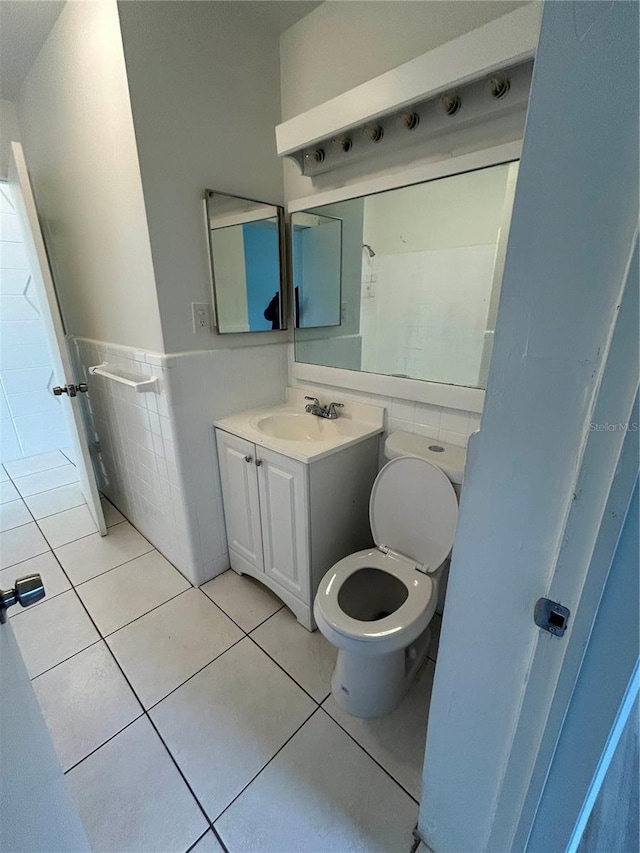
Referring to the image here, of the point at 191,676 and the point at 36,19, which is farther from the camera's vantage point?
the point at 36,19

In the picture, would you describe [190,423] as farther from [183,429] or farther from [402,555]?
[402,555]

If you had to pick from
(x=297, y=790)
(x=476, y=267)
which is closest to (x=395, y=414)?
(x=476, y=267)

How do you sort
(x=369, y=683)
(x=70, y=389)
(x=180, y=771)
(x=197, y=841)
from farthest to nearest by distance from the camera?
(x=70, y=389) → (x=369, y=683) → (x=180, y=771) → (x=197, y=841)

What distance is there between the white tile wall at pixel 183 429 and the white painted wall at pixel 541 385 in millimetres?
1274

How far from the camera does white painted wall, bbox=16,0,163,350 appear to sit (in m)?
1.30

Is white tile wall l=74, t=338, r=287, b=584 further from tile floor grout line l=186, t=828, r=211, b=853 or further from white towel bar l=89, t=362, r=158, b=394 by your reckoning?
tile floor grout line l=186, t=828, r=211, b=853

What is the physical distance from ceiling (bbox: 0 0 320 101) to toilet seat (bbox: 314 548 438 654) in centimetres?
216

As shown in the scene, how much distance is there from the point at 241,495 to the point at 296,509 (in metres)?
0.37

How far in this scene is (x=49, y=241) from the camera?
2.26m

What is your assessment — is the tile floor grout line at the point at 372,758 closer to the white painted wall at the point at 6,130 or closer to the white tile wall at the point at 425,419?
the white tile wall at the point at 425,419

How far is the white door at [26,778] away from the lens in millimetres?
518

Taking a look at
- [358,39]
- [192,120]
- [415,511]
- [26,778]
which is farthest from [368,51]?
[26,778]

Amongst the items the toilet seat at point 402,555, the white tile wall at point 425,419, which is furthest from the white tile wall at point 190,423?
the toilet seat at point 402,555

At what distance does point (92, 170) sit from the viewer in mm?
1548
